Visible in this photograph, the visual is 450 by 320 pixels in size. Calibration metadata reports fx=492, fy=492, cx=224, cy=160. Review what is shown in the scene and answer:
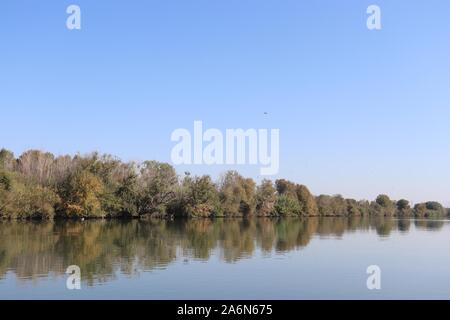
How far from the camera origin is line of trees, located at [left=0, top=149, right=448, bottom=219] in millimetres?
57094

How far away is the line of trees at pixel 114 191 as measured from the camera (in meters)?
57.1

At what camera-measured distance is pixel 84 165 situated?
66062 mm

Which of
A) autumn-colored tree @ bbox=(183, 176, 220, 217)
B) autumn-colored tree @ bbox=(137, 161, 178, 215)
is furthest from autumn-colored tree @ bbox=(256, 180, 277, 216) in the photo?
autumn-colored tree @ bbox=(137, 161, 178, 215)

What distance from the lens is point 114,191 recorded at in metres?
68.1

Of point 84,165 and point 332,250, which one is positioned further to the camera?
point 84,165

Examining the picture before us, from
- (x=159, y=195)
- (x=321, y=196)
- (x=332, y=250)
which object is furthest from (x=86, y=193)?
(x=321, y=196)

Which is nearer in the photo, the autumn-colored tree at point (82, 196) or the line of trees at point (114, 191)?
→ the line of trees at point (114, 191)
